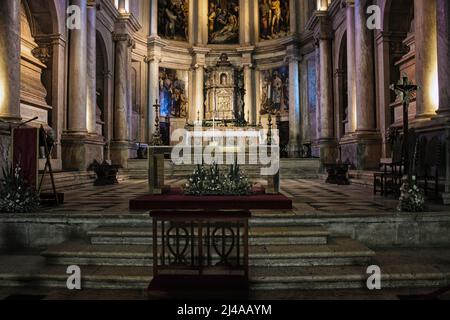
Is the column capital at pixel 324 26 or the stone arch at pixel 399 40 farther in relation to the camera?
the column capital at pixel 324 26

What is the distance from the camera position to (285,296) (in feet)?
12.2

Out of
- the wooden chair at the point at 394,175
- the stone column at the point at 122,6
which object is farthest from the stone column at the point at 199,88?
the wooden chair at the point at 394,175

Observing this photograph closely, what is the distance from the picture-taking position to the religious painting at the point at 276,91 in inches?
841

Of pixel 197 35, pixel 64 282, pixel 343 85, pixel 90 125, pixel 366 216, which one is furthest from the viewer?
pixel 197 35

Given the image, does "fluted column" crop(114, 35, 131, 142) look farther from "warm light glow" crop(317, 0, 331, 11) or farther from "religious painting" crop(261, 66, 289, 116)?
"warm light glow" crop(317, 0, 331, 11)

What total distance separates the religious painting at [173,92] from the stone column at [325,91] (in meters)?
8.75

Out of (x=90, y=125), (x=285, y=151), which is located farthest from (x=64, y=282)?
(x=285, y=151)

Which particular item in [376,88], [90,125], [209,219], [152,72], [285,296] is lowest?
[285,296]

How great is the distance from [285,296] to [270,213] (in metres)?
1.89

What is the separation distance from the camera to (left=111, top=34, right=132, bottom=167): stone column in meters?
16.4

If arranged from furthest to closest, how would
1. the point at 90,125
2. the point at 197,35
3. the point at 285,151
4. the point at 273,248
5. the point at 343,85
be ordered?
the point at 197,35 < the point at 285,151 < the point at 343,85 < the point at 90,125 < the point at 273,248

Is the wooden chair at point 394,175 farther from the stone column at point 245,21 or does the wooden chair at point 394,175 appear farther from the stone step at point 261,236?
the stone column at point 245,21

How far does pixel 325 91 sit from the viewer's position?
54.6 ft

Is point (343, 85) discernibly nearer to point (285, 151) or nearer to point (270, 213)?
point (285, 151)
